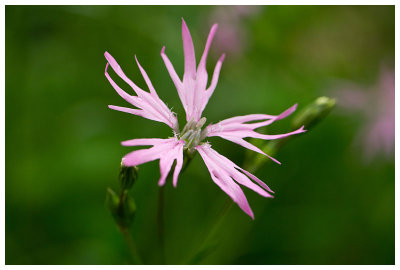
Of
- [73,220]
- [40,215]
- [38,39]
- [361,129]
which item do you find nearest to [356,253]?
[361,129]

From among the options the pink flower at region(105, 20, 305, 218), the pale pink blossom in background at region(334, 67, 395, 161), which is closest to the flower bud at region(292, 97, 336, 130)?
the pink flower at region(105, 20, 305, 218)

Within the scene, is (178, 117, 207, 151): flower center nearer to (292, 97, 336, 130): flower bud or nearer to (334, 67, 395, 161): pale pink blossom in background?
(292, 97, 336, 130): flower bud

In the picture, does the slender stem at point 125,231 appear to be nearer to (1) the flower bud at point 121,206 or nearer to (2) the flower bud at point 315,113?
(1) the flower bud at point 121,206

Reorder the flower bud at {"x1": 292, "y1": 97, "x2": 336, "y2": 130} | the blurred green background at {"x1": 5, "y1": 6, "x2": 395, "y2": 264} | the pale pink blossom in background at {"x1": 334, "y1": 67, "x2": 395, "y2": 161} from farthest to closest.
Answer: the pale pink blossom in background at {"x1": 334, "y1": 67, "x2": 395, "y2": 161} < the blurred green background at {"x1": 5, "y1": 6, "x2": 395, "y2": 264} < the flower bud at {"x1": 292, "y1": 97, "x2": 336, "y2": 130}

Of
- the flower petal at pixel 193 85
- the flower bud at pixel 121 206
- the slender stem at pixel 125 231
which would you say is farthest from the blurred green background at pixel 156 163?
the flower petal at pixel 193 85

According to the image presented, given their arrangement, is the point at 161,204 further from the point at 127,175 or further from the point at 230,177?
the point at 230,177

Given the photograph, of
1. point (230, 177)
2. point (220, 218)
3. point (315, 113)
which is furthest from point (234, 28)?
point (230, 177)

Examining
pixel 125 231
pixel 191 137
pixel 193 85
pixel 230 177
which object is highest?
pixel 193 85

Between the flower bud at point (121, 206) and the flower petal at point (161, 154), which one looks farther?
the flower bud at point (121, 206)
